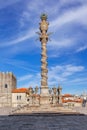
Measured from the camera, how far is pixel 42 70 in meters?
32.9

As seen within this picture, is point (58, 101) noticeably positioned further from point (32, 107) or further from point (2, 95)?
point (2, 95)

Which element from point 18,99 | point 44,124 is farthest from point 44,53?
point 18,99

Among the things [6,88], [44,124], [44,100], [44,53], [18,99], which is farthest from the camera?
[18,99]

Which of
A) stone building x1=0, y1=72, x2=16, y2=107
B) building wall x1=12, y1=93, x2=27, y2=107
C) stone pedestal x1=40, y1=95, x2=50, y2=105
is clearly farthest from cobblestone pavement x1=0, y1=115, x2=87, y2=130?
stone building x1=0, y1=72, x2=16, y2=107

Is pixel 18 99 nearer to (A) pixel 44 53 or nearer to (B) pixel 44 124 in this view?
(A) pixel 44 53

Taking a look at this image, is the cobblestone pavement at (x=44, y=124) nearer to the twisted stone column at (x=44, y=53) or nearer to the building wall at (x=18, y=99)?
the twisted stone column at (x=44, y=53)

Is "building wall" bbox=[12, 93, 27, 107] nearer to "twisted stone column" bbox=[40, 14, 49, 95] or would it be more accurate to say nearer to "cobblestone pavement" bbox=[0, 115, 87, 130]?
"twisted stone column" bbox=[40, 14, 49, 95]

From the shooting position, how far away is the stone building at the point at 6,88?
65.6 meters

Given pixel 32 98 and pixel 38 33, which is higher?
pixel 38 33

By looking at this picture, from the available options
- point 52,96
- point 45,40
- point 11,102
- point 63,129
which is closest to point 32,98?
point 52,96

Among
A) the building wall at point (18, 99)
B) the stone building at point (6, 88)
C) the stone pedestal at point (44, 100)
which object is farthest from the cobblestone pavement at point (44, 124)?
the stone building at point (6, 88)

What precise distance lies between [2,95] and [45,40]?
3488cm

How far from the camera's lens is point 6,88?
66.5 metres

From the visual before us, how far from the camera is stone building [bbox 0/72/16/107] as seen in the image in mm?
65625
